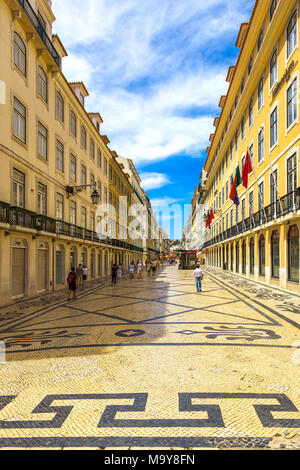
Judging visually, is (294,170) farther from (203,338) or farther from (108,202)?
(108,202)

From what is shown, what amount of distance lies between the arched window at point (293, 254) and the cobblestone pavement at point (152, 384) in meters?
6.94

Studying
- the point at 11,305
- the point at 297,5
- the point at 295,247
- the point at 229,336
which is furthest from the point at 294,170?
the point at 11,305

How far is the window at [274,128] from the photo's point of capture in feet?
57.7

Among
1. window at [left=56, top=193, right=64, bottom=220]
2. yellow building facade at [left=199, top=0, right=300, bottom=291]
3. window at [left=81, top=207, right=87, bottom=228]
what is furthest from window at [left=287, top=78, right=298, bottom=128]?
window at [left=81, top=207, right=87, bottom=228]

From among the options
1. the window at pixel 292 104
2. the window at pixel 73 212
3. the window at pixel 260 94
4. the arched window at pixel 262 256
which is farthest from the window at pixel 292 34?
the window at pixel 73 212

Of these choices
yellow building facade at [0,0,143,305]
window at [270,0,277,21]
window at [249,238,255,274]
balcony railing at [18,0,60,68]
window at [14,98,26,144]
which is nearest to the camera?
yellow building facade at [0,0,143,305]

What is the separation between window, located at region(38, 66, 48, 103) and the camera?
16.2m

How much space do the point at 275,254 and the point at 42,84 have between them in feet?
55.6

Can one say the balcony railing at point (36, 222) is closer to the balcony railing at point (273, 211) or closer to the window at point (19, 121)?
the window at point (19, 121)

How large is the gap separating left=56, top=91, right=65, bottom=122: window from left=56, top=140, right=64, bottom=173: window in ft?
5.61

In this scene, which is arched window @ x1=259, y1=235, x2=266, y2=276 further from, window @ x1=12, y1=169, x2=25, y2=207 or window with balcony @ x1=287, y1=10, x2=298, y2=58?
window @ x1=12, y1=169, x2=25, y2=207

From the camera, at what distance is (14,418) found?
135 inches

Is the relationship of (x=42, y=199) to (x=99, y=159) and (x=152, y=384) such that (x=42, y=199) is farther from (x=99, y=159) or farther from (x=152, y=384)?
(x=99, y=159)
